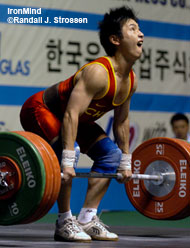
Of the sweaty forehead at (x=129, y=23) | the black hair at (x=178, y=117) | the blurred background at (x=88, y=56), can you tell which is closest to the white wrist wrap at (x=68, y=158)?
the sweaty forehead at (x=129, y=23)

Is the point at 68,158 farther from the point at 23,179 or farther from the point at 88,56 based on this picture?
the point at 88,56

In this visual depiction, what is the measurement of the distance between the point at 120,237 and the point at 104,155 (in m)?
0.55

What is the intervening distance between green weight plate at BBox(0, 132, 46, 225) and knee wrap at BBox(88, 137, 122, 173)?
69 centimetres

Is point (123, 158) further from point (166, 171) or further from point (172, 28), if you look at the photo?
point (172, 28)

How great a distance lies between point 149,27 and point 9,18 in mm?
1545

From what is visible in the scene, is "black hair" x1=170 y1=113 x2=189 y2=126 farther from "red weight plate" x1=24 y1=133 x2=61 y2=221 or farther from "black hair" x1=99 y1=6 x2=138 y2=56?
"red weight plate" x1=24 y1=133 x2=61 y2=221

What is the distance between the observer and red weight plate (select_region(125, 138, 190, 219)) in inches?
170

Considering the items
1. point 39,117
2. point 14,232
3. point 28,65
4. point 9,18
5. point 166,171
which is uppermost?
point 9,18

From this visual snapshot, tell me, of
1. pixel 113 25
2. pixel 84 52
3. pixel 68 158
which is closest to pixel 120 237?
pixel 68 158

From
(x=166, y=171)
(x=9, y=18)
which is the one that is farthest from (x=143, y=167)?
(x=9, y=18)

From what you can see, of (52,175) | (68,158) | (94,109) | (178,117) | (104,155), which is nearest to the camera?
(52,175)

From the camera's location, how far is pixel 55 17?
6.30m

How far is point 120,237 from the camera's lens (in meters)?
4.10

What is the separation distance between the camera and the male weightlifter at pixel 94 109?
12.3ft
